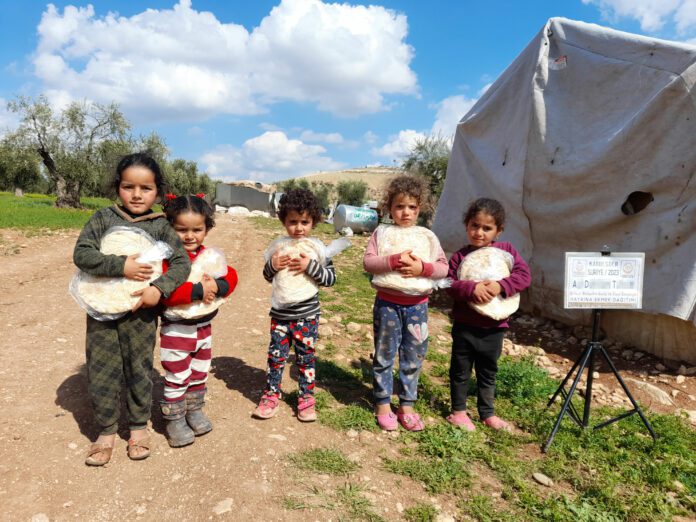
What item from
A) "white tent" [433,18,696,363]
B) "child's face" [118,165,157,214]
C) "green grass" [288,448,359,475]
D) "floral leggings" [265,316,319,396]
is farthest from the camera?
"white tent" [433,18,696,363]

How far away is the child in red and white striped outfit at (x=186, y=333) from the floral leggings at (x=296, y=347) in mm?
480

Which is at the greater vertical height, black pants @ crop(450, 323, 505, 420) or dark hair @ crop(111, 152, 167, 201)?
dark hair @ crop(111, 152, 167, 201)

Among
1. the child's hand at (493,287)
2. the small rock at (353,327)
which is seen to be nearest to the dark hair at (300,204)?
the child's hand at (493,287)

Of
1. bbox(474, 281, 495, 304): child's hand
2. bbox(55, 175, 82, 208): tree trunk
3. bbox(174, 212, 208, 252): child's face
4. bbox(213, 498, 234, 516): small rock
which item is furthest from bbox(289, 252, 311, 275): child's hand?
bbox(55, 175, 82, 208): tree trunk

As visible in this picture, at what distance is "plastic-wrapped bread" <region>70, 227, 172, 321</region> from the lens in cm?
229

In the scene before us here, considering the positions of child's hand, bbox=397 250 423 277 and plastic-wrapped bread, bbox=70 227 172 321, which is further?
child's hand, bbox=397 250 423 277

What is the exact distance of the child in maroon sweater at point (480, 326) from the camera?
3.03 m

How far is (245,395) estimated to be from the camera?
3426 millimetres

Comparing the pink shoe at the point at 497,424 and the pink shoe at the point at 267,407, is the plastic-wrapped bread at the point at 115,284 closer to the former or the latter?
the pink shoe at the point at 267,407

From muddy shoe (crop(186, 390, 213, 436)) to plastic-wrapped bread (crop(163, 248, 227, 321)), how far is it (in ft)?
1.95

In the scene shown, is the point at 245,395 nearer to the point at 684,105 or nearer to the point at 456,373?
the point at 456,373

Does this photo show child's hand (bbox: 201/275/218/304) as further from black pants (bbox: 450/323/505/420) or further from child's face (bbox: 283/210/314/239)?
black pants (bbox: 450/323/505/420)

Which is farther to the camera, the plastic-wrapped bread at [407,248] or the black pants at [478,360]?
the black pants at [478,360]

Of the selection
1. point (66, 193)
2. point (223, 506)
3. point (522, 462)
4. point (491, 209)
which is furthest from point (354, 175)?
point (223, 506)
